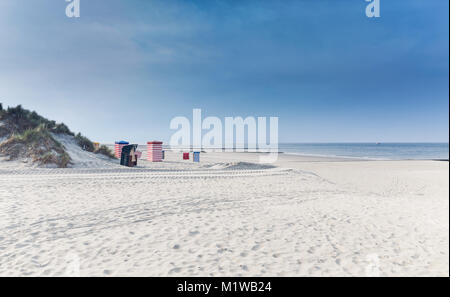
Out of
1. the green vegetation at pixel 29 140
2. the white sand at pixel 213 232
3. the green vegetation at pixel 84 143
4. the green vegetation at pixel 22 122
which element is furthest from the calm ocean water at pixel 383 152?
the green vegetation at pixel 29 140

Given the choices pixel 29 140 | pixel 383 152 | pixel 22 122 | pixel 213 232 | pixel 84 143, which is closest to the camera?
pixel 213 232

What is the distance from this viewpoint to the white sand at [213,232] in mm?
3547

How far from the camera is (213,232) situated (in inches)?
189

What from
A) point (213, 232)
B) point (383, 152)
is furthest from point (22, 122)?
point (383, 152)

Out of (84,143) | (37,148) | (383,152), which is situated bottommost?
(383,152)

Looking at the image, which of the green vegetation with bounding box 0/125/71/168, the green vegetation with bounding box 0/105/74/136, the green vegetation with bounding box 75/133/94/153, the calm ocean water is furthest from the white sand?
the calm ocean water

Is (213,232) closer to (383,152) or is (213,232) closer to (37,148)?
(37,148)

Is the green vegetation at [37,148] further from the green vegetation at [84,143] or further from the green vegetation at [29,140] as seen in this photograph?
the green vegetation at [84,143]

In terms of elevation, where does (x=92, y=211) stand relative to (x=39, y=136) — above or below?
below

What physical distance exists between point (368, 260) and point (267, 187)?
5.90 meters
